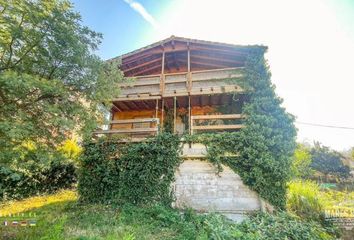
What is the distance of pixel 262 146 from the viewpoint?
32.7ft

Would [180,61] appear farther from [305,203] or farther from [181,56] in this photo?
[305,203]

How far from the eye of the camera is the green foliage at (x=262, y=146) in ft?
32.0

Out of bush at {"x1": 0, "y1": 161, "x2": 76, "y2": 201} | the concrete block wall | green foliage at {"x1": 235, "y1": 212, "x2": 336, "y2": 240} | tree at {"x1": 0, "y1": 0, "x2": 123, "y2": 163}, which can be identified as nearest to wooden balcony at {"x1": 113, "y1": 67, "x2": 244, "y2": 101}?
the concrete block wall

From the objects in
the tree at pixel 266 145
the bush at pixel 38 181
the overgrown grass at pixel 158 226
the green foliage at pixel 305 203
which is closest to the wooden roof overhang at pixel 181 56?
the tree at pixel 266 145

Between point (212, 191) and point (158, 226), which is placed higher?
point (212, 191)

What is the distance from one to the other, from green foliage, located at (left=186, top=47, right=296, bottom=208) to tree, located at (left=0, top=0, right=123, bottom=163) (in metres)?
5.00

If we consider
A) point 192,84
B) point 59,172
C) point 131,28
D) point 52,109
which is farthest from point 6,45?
point 59,172

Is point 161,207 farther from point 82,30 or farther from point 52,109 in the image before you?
point 82,30

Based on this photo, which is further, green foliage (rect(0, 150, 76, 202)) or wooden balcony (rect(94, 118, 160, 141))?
green foliage (rect(0, 150, 76, 202))

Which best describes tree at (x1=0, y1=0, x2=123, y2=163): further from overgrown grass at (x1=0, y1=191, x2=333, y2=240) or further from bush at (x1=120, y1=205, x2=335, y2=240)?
bush at (x1=120, y1=205, x2=335, y2=240)

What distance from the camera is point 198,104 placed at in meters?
14.1

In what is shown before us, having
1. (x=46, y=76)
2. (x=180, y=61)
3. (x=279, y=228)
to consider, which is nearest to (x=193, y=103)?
(x=180, y=61)

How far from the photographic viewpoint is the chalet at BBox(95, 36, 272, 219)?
1006cm

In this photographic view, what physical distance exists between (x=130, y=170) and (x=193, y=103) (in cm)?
560
